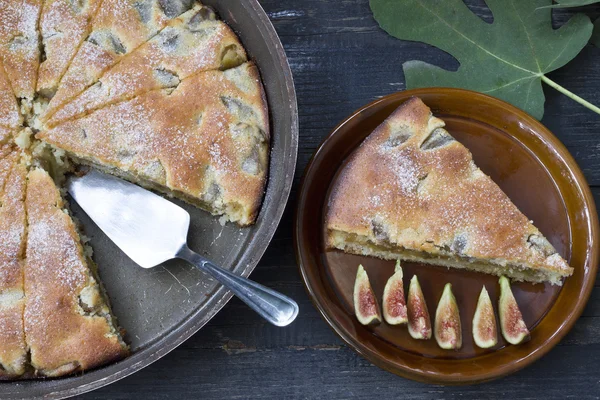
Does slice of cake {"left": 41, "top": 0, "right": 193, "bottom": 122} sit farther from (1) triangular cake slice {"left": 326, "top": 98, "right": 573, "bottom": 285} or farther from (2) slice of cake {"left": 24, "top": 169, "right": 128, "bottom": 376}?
(1) triangular cake slice {"left": 326, "top": 98, "right": 573, "bottom": 285}

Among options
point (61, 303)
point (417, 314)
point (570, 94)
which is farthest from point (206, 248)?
point (570, 94)

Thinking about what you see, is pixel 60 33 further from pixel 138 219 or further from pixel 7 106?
pixel 138 219

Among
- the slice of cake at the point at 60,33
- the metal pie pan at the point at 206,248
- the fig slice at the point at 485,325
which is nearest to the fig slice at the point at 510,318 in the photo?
the fig slice at the point at 485,325

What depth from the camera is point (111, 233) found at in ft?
10.0

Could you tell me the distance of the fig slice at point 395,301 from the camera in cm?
299

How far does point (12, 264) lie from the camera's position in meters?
2.92

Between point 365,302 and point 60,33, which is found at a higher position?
point 60,33

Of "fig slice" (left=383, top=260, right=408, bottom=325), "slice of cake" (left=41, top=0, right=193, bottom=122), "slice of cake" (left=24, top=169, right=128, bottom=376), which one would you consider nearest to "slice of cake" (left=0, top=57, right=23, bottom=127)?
"slice of cake" (left=41, top=0, right=193, bottom=122)

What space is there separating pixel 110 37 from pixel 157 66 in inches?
11.7

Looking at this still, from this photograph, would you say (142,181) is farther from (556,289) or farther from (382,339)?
(556,289)

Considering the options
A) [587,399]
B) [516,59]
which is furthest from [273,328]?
[516,59]

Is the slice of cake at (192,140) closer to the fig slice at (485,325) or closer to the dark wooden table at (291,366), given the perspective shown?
the dark wooden table at (291,366)

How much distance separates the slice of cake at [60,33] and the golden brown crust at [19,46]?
43 millimetres

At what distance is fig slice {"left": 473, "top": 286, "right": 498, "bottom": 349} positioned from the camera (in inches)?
118
